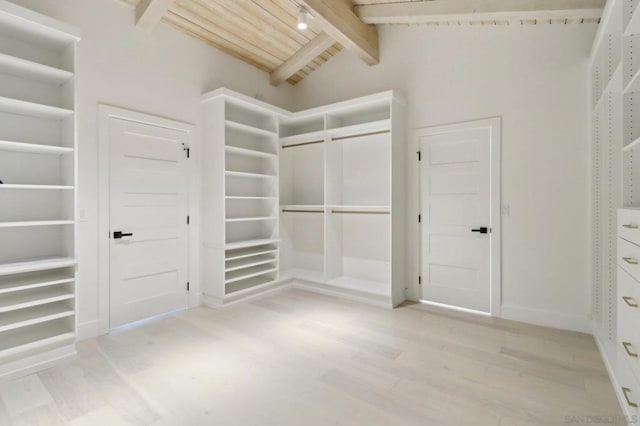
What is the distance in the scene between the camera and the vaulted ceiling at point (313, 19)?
293 cm

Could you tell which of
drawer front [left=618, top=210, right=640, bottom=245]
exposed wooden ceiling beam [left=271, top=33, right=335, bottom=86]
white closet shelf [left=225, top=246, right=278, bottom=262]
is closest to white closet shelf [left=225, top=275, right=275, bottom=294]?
white closet shelf [left=225, top=246, right=278, bottom=262]

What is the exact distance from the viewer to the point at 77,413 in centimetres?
186

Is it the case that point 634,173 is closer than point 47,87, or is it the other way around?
point 634,173

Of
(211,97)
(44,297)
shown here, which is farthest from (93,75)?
(44,297)

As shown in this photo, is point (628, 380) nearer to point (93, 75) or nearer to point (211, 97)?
point (211, 97)

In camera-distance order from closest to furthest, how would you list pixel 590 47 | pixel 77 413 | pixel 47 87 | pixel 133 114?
pixel 77 413, pixel 47 87, pixel 590 47, pixel 133 114

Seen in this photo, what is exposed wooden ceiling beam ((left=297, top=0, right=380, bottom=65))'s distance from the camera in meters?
3.26

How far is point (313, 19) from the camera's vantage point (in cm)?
390

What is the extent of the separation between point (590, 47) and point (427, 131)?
1.65 meters

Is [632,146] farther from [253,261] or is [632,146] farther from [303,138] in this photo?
[253,261]

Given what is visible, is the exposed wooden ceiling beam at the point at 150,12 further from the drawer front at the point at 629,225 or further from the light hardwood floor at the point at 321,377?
the drawer front at the point at 629,225

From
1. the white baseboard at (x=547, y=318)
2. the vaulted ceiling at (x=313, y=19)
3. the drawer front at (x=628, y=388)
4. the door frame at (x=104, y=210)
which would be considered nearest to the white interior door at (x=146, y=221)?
the door frame at (x=104, y=210)

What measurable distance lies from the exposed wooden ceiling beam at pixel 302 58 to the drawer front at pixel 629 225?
3.80m

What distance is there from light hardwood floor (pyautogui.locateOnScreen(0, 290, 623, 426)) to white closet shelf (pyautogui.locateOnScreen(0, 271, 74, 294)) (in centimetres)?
67
